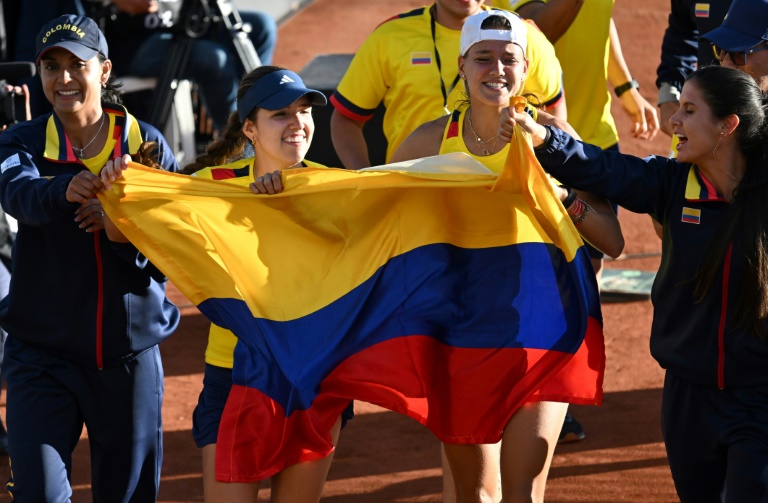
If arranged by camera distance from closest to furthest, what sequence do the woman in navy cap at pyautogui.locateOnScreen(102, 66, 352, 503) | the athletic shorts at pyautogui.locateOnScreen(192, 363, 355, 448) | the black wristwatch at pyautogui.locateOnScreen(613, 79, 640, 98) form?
the woman in navy cap at pyautogui.locateOnScreen(102, 66, 352, 503) → the athletic shorts at pyautogui.locateOnScreen(192, 363, 355, 448) → the black wristwatch at pyautogui.locateOnScreen(613, 79, 640, 98)

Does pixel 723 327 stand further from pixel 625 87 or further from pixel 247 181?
pixel 625 87

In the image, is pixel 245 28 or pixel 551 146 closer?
pixel 551 146

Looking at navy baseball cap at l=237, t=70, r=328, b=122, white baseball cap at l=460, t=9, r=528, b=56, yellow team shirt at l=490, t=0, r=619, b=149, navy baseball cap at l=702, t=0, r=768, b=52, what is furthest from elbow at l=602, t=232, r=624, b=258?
yellow team shirt at l=490, t=0, r=619, b=149

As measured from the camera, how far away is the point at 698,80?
4340mm

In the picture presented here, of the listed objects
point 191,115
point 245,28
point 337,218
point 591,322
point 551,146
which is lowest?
point 191,115

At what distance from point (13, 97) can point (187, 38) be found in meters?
4.44

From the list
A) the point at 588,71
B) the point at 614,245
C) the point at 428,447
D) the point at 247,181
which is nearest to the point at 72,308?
the point at 247,181

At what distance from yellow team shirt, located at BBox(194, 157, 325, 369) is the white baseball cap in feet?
2.59

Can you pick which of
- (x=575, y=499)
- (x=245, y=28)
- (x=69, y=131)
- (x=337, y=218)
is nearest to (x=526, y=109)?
(x=337, y=218)

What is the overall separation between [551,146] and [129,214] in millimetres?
1539

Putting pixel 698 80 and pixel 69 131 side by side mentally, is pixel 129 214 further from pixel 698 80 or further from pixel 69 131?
pixel 698 80

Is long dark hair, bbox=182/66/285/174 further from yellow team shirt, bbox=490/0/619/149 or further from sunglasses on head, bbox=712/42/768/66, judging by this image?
yellow team shirt, bbox=490/0/619/149

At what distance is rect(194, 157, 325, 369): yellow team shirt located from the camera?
4.66m

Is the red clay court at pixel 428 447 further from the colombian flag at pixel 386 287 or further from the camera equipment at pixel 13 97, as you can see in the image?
the camera equipment at pixel 13 97
